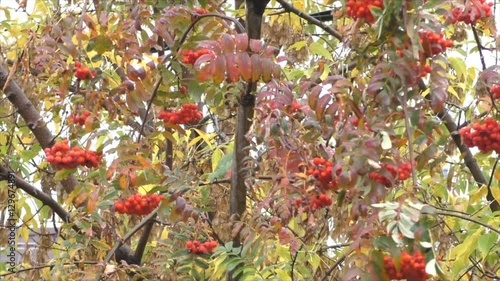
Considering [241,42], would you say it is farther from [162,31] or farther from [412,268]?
[412,268]

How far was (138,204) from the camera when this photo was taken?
286 cm

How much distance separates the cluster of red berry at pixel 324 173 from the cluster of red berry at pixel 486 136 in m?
0.40

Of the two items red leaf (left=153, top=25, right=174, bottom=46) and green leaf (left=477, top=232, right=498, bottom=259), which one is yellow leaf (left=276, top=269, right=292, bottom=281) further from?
red leaf (left=153, top=25, right=174, bottom=46)

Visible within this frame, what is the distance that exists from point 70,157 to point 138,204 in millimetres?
232

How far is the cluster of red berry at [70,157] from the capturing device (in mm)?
2867

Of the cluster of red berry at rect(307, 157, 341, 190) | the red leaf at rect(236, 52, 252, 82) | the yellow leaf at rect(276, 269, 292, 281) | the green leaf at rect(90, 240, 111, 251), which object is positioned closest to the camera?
the cluster of red berry at rect(307, 157, 341, 190)

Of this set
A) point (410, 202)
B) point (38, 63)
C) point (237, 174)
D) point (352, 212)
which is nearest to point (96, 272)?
point (237, 174)

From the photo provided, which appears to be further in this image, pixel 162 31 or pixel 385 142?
pixel 162 31

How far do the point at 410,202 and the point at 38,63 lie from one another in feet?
5.65

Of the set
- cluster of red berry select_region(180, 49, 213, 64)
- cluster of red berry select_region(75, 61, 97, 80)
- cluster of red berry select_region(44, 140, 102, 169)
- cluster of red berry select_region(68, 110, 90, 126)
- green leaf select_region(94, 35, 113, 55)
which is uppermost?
green leaf select_region(94, 35, 113, 55)

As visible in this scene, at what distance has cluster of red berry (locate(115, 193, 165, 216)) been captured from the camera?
9.38 feet

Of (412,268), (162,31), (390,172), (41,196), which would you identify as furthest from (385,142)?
(41,196)

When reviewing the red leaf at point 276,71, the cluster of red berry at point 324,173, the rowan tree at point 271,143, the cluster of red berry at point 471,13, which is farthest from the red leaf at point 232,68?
the cluster of red berry at point 471,13

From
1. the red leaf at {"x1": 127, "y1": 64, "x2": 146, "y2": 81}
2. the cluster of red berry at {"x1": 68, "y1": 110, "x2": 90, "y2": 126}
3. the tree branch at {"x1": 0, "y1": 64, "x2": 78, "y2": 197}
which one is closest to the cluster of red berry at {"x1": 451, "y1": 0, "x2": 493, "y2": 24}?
the red leaf at {"x1": 127, "y1": 64, "x2": 146, "y2": 81}
